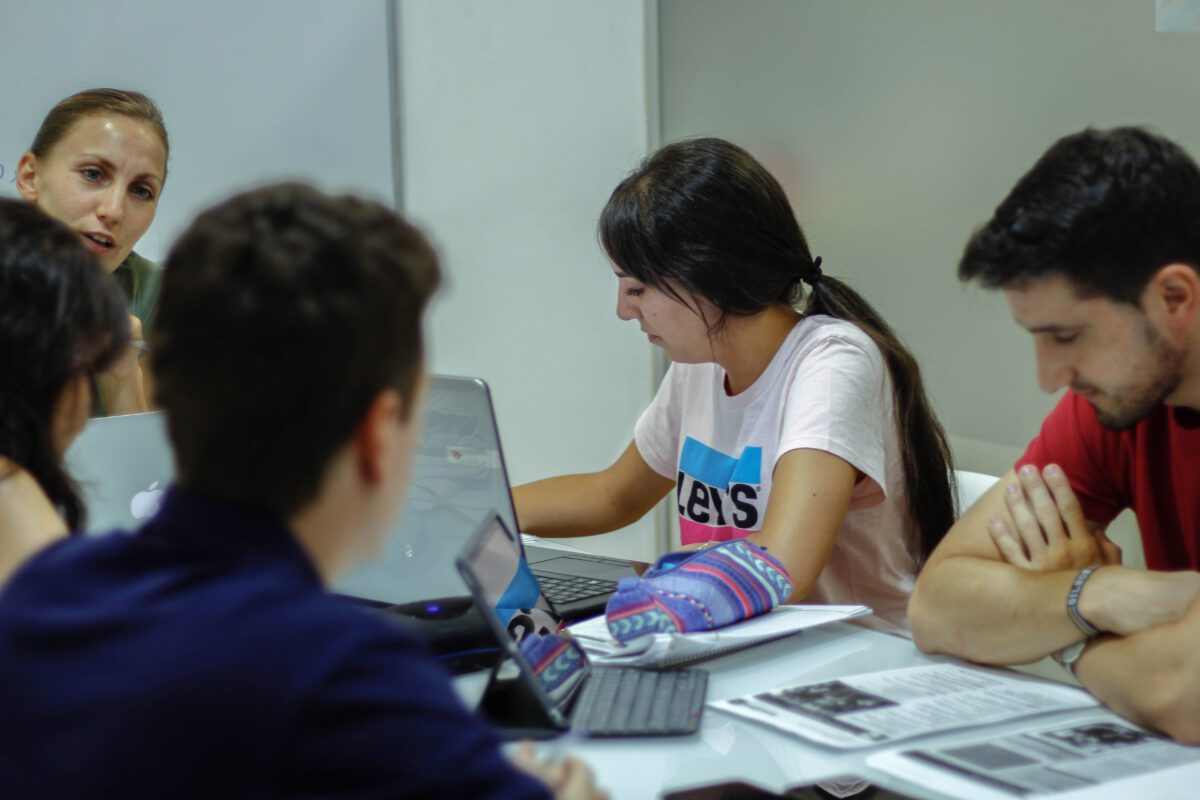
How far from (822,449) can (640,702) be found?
1.90 feet

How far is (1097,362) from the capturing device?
4.17 feet

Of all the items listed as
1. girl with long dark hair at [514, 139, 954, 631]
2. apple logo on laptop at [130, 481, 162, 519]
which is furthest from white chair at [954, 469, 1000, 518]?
apple logo on laptop at [130, 481, 162, 519]

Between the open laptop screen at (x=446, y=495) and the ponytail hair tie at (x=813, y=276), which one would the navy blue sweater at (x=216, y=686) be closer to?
the open laptop screen at (x=446, y=495)

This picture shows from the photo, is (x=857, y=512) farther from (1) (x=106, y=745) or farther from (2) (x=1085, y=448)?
(1) (x=106, y=745)

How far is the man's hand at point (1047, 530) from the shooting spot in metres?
1.36

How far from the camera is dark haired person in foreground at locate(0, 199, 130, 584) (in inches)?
43.9

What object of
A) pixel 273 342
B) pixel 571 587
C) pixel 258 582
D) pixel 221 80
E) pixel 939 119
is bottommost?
pixel 571 587

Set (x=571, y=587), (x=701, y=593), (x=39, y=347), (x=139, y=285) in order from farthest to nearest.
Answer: (x=139, y=285) → (x=571, y=587) → (x=701, y=593) → (x=39, y=347)

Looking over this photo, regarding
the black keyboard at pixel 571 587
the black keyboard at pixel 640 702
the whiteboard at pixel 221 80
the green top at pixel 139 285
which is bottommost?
the black keyboard at pixel 571 587

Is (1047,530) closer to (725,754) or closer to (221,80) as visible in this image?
(725,754)

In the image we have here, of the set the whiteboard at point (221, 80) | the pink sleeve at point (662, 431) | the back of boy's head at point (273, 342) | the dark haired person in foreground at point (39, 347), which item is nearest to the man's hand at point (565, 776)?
the back of boy's head at point (273, 342)

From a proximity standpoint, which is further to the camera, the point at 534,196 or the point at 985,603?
the point at 534,196

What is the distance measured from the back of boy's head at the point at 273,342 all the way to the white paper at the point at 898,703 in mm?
599

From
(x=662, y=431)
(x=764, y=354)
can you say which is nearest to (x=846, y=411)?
(x=764, y=354)
